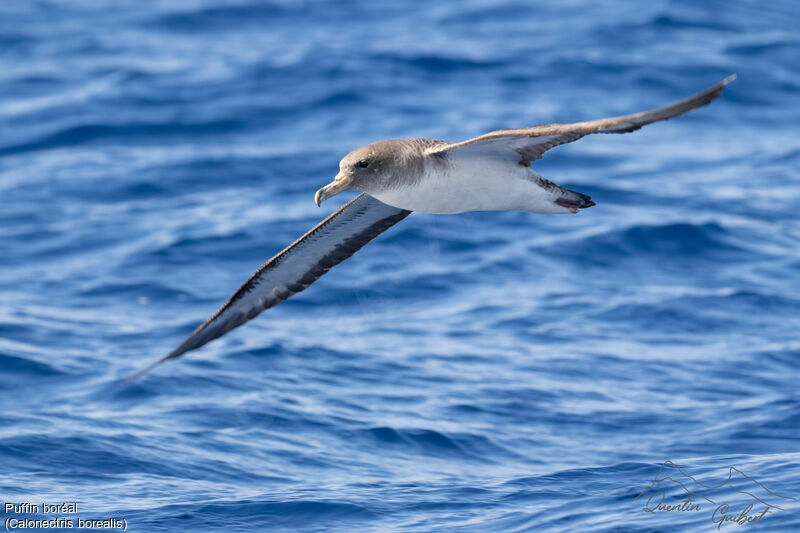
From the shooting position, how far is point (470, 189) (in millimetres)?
8828

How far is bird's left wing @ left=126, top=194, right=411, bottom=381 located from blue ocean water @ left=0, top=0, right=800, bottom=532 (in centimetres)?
142

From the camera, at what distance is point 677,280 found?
14867mm

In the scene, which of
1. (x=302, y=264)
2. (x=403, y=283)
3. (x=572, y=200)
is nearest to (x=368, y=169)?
(x=572, y=200)

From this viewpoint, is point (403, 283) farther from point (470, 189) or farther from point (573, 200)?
point (470, 189)

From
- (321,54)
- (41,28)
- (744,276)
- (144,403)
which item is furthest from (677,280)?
(41,28)

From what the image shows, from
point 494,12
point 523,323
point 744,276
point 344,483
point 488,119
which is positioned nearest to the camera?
point 344,483

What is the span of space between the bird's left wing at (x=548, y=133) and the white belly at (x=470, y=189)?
10 cm

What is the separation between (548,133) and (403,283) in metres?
7.49

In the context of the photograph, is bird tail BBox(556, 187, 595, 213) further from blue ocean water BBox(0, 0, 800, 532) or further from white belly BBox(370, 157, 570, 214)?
blue ocean water BBox(0, 0, 800, 532)

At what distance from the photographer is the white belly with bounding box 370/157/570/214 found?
874 cm

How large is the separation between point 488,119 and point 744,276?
6486 mm

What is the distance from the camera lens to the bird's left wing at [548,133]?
21.5 feet

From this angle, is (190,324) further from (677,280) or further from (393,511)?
(677,280)

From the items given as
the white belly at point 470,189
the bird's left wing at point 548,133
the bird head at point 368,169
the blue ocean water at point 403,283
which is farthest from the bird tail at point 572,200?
the blue ocean water at point 403,283
